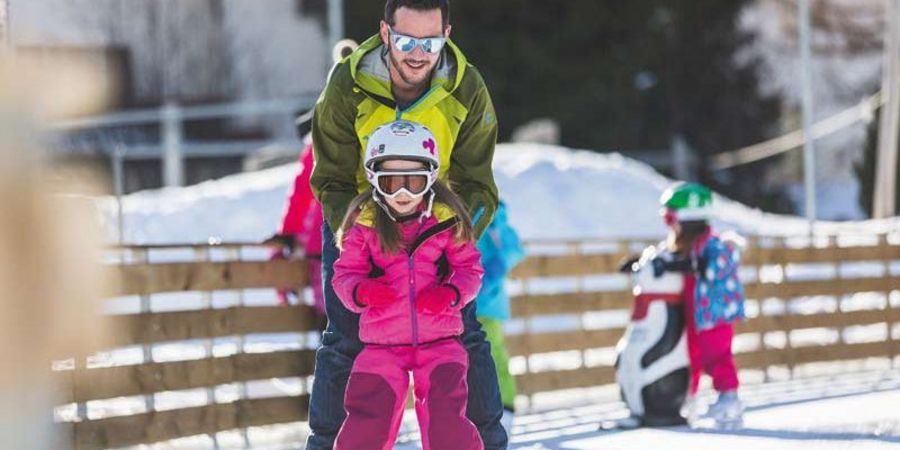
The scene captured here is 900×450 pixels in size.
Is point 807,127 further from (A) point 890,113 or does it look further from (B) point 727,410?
(B) point 727,410

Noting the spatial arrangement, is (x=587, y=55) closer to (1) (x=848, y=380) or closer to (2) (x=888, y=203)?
(2) (x=888, y=203)

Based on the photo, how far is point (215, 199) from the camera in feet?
72.5

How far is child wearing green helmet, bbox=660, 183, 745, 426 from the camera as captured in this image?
27.4ft

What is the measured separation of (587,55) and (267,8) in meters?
6.27

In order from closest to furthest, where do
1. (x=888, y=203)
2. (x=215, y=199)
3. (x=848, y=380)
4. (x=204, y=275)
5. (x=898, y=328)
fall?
(x=204, y=275)
(x=848, y=380)
(x=898, y=328)
(x=215, y=199)
(x=888, y=203)

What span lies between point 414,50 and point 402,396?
0.94 m

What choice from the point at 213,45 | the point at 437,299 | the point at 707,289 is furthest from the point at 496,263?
the point at 213,45

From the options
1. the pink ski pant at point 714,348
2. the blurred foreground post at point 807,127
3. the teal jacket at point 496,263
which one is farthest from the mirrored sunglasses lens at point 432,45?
the blurred foreground post at point 807,127

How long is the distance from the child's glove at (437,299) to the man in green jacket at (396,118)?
29cm

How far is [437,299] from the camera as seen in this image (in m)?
4.82

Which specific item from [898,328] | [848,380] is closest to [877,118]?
[898,328]

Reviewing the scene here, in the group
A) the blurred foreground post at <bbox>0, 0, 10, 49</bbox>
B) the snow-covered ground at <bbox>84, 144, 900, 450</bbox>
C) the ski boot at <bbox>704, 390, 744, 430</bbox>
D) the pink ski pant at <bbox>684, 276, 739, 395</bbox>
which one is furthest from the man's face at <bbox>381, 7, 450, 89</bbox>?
the ski boot at <bbox>704, 390, 744, 430</bbox>

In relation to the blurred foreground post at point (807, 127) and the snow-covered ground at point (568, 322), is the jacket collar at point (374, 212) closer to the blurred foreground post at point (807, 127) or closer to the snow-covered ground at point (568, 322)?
the snow-covered ground at point (568, 322)

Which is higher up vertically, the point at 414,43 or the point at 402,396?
the point at 414,43
